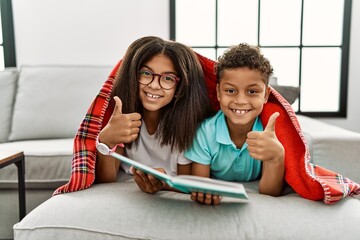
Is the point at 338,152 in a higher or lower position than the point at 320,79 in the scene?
lower

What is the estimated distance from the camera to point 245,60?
1221 mm

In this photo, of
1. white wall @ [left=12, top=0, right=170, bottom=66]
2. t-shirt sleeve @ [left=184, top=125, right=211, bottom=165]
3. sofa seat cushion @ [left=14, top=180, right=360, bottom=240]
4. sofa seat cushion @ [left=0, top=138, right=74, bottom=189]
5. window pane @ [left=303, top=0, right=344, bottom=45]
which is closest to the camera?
sofa seat cushion @ [left=14, top=180, right=360, bottom=240]

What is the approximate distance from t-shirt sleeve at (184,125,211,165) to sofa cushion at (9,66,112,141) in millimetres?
1036

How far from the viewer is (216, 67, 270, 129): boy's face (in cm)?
122

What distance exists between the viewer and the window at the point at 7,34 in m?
2.71

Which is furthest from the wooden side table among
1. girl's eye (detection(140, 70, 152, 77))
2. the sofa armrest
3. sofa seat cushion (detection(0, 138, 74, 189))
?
the sofa armrest

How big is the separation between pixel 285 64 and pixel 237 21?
0.48 metres

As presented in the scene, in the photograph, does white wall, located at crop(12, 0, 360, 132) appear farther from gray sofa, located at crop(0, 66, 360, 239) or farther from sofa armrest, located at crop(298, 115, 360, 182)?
sofa armrest, located at crop(298, 115, 360, 182)

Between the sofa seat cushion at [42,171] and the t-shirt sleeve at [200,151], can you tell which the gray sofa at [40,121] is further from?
the t-shirt sleeve at [200,151]

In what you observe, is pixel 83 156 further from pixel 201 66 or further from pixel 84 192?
pixel 201 66

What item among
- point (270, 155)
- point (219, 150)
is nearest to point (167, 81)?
point (219, 150)

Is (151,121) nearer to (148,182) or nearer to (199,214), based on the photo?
(148,182)

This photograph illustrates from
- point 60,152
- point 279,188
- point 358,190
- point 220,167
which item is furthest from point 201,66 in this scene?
point 60,152

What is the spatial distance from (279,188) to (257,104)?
0.28 meters
